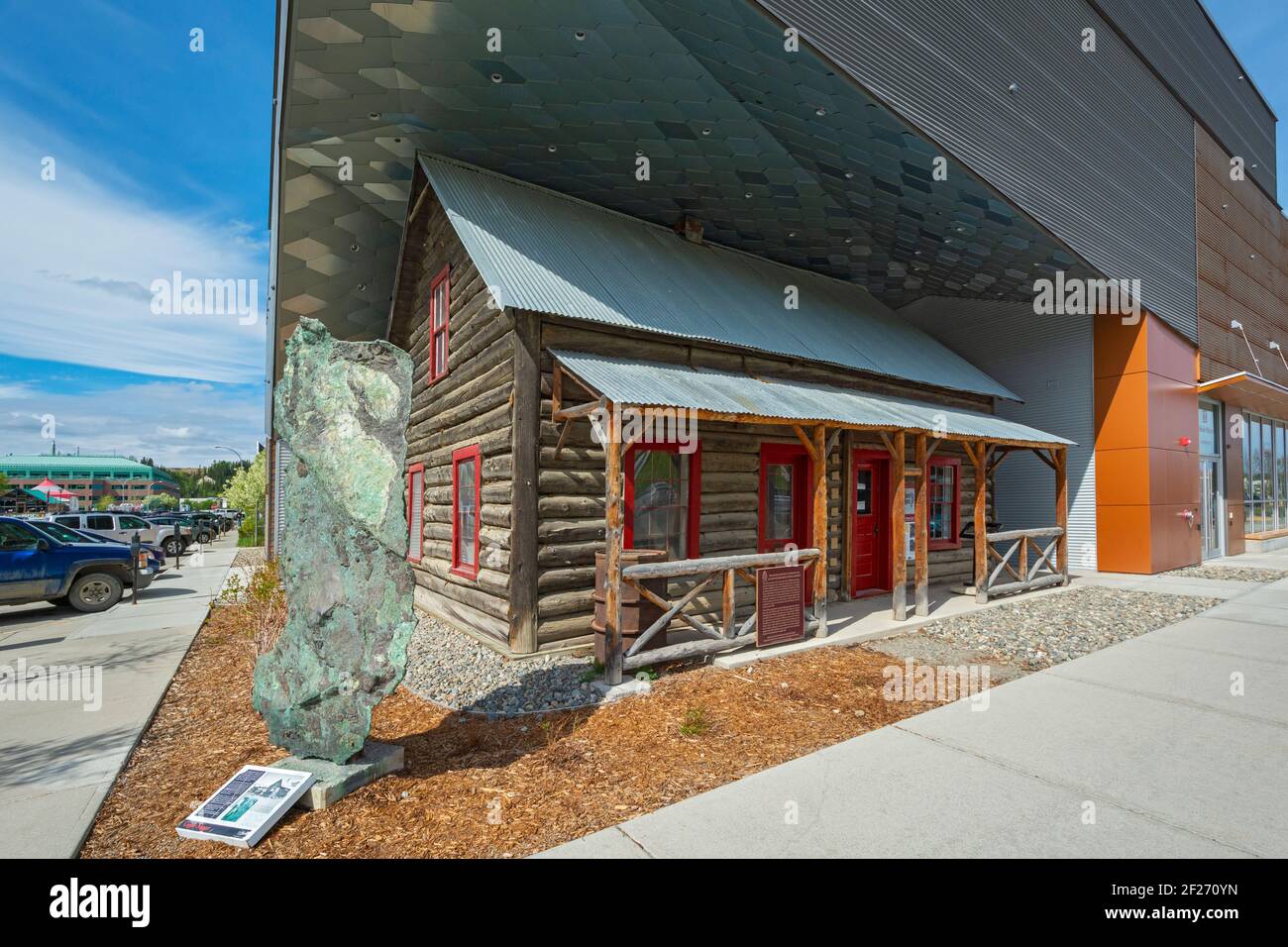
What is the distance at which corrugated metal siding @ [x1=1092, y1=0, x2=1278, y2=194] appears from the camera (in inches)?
569

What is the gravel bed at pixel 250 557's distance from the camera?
1859 cm

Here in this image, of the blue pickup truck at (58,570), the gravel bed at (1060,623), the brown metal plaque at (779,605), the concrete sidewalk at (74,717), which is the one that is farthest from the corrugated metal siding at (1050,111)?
the blue pickup truck at (58,570)

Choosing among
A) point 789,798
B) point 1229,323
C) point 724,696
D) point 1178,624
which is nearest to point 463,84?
point 724,696

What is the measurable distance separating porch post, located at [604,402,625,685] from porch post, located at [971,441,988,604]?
7.20 metres

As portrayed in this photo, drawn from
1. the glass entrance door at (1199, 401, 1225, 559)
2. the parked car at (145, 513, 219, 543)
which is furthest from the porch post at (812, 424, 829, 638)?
the parked car at (145, 513, 219, 543)

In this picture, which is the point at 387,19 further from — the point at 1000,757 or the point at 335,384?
the point at 1000,757

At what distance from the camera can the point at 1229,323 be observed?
1733 centimetres

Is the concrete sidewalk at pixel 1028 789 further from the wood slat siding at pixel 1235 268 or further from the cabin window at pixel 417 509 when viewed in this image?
the wood slat siding at pixel 1235 268

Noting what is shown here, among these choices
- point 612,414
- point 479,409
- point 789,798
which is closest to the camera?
point 789,798

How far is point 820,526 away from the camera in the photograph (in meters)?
8.12

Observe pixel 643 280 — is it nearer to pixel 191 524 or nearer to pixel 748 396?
pixel 748 396

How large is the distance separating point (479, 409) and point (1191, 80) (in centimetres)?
2034

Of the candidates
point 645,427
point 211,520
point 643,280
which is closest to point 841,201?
point 643,280

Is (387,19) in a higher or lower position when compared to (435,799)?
higher
